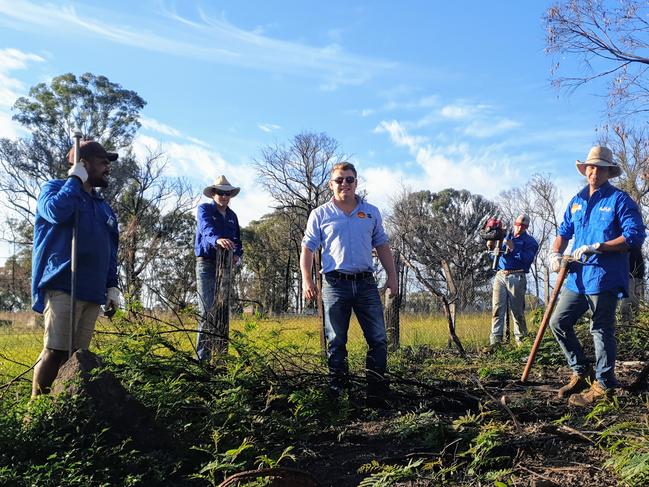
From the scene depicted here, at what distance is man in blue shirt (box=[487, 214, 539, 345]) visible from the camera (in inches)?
336

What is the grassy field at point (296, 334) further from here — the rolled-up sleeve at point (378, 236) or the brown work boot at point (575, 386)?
the brown work boot at point (575, 386)

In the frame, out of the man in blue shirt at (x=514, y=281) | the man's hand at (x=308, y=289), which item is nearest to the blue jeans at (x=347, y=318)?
the man's hand at (x=308, y=289)

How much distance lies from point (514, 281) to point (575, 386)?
4093 mm

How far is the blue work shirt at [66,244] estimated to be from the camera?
384 centimetres

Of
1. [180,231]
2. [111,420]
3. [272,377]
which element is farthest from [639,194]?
[180,231]

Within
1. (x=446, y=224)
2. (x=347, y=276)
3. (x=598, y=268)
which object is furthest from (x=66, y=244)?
(x=446, y=224)

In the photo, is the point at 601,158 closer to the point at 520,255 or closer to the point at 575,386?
the point at 575,386

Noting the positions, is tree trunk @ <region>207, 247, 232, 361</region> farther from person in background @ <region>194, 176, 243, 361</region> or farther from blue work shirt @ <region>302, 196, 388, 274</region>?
blue work shirt @ <region>302, 196, 388, 274</region>

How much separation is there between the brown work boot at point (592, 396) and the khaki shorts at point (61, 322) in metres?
3.38

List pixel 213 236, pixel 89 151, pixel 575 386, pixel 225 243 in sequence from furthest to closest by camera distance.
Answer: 1. pixel 213 236
2. pixel 225 243
3. pixel 575 386
4. pixel 89 151

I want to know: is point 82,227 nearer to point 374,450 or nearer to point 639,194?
point 374,450

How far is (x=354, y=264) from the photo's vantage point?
464 centimetres

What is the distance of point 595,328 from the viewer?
4457 mm

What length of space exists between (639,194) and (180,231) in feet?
74.8
